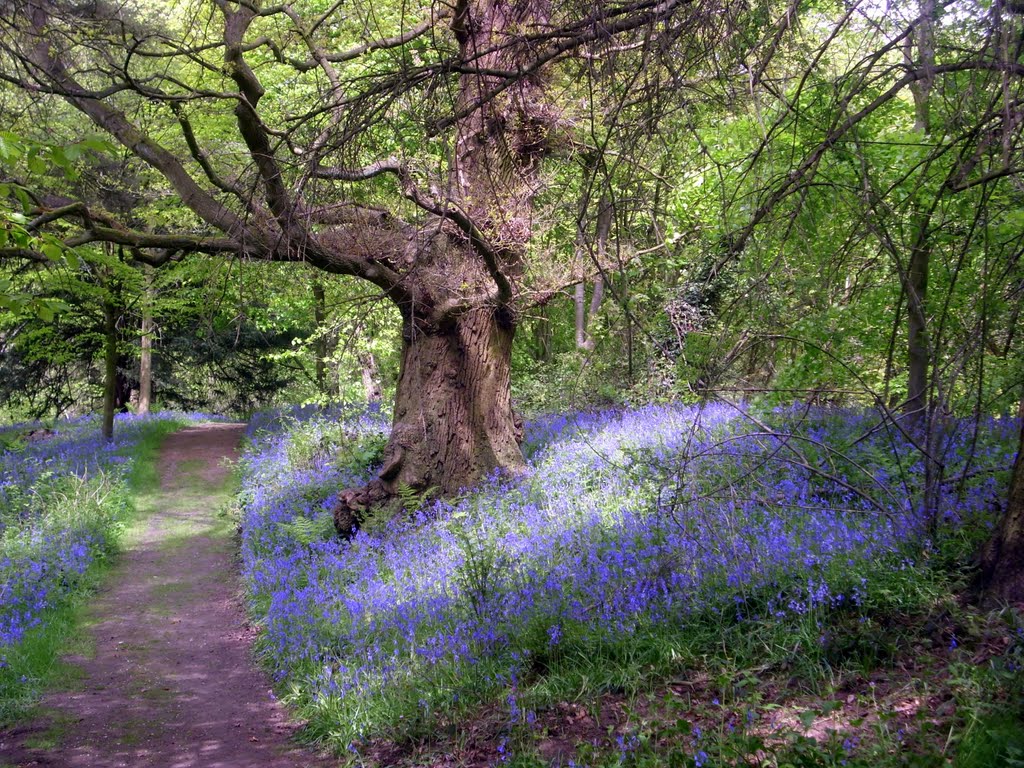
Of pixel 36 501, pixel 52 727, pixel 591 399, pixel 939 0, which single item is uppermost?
pixel 939 0

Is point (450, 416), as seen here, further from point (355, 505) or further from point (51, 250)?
point (51, 250)

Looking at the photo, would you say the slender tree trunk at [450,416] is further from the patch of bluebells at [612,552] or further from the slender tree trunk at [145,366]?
the slender tree trunk at [145,366]

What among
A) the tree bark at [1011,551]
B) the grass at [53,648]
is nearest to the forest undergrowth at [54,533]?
the grass at [53,648]

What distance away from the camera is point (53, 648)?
7.41 m

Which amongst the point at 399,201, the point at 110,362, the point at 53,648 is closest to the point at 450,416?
the point at 399,201

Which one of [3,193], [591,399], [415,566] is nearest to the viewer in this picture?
[3,193]

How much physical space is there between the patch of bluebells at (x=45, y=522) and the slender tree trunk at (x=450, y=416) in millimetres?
3252

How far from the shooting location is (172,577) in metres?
10.4

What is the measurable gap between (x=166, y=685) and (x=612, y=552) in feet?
13.0

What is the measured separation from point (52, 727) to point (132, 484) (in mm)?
9832

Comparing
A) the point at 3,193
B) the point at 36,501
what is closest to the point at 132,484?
the point at 36,501

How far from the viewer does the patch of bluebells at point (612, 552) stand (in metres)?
4.95

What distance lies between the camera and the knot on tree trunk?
9750 millimetres

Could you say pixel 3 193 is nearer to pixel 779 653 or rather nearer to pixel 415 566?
pixel 779 653
